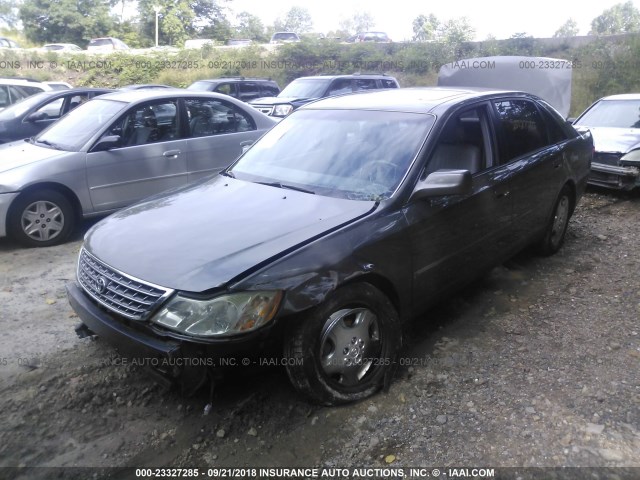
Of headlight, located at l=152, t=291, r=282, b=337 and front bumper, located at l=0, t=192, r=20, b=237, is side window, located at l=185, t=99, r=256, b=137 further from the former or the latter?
headlight, located at l=152, t=291, r=282, b=337

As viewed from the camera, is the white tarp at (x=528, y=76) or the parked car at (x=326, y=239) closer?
the parked car at (x=326, y=239)

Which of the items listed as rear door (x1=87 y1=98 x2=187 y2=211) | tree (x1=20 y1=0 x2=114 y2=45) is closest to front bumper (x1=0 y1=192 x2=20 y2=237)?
rear door (x1=87 y1=98 x2=187 y2=211)

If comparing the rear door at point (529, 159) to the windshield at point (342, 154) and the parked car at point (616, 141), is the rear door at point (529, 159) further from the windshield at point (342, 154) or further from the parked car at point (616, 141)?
the parked car at point (616, 141)

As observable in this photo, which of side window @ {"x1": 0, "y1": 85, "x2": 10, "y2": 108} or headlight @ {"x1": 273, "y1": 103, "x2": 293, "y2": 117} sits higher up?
side window @ {"x1": 0, "y1": 85, "x2": 10, "y2": 108}

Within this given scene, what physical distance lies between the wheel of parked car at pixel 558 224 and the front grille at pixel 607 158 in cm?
246

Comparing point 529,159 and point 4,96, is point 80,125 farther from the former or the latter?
point 4,96

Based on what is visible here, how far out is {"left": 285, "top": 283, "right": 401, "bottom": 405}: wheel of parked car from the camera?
267 cm

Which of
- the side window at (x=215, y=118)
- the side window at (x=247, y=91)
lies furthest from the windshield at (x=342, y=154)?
the side window at (x=247, y=91)

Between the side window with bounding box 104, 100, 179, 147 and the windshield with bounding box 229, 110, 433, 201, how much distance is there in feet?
8.56

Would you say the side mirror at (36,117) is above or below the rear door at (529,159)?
above

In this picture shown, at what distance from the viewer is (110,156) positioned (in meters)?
5.97

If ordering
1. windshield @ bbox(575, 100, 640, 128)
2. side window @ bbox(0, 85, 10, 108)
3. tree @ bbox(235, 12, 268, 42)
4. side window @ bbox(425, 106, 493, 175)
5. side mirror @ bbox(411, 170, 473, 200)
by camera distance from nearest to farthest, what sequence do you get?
side mirror @ bbox(411, 170, 473, 200), side window @ bbox(425, 106, 493, 175), windshield @ bbox(575, 100, 640, 128), side window @ bbox(0, 85, 10, 108), tree @ bbox(235, 12, 268, 42)

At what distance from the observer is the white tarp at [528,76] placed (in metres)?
11.7

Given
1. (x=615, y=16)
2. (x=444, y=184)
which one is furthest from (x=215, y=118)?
(x=615, y=16)
